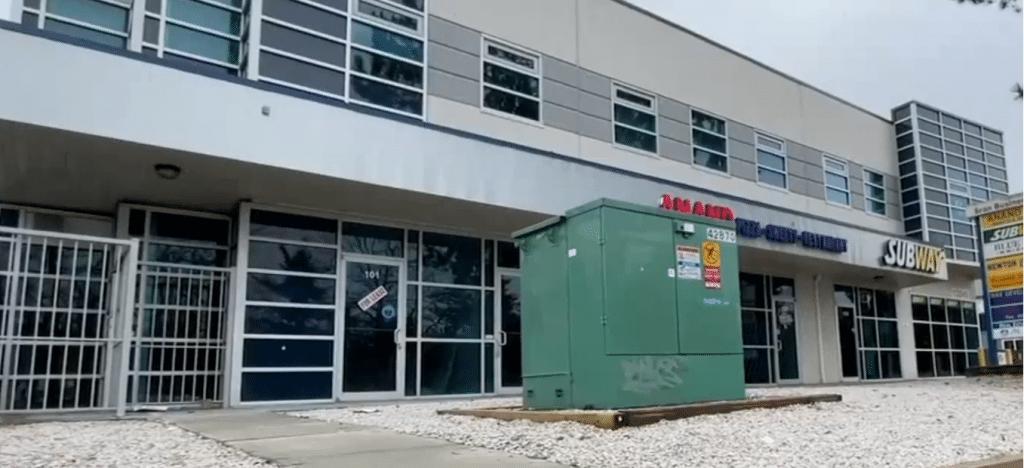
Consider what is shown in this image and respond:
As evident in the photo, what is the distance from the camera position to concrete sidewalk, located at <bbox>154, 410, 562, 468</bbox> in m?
5.11

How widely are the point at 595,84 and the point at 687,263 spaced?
8419 mm

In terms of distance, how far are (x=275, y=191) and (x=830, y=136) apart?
650 inches

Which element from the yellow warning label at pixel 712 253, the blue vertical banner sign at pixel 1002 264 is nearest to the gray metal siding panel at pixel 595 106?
the yellow warning label at pixel 712 253

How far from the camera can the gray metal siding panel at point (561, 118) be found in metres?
14.9

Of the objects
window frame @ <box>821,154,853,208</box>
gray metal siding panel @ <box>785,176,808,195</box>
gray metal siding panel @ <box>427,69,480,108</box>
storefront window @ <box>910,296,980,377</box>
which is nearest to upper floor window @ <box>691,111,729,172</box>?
gray metal siding panel @ <box>785,176,808,195</box>

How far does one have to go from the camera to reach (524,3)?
1498cm

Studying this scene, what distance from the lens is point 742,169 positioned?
18750 millimetres

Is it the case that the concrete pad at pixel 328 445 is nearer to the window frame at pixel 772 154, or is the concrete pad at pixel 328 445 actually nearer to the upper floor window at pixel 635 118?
the upper floor window at pixel 635 118

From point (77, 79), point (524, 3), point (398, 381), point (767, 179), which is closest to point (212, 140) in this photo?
point (77, 79)

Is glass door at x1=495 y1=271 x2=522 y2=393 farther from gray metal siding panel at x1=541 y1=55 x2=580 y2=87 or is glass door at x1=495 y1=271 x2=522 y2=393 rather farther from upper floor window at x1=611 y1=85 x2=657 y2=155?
upper floor window at x1=611 y1=85 x2=657 y2=155

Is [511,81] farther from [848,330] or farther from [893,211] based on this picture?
[893,211]

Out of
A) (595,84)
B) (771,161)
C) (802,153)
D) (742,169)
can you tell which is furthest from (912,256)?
(595,84)

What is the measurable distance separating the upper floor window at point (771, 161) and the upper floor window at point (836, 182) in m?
2.09

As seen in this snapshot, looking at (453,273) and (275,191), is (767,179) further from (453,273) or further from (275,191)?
(275,191)
